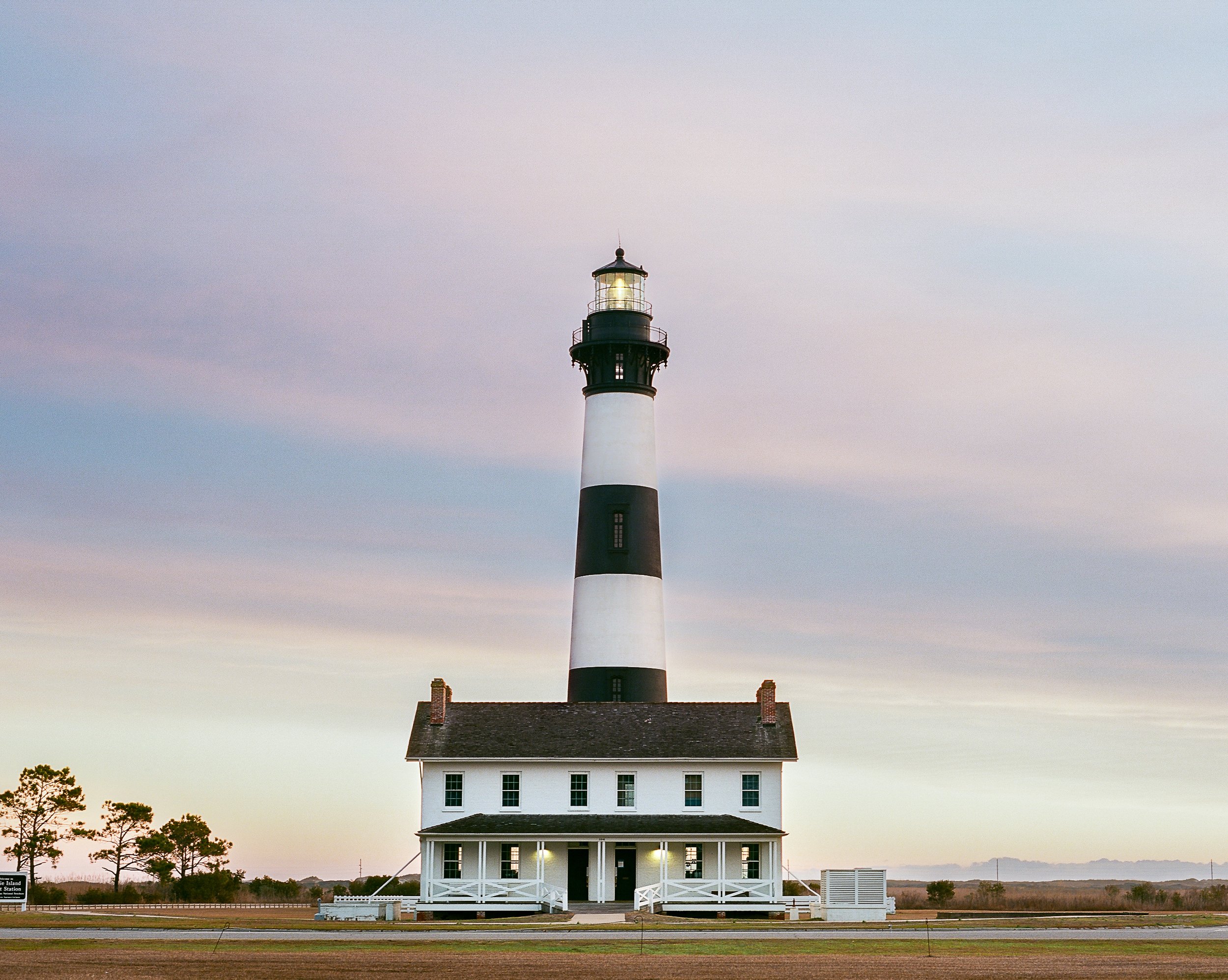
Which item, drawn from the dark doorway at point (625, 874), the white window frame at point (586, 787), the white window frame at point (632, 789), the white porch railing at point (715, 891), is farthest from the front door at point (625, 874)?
the white window frame at point (586, 787)

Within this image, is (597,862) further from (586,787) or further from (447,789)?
(447,789)

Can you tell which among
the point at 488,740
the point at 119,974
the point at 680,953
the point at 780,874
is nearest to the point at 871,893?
the point at 780,874

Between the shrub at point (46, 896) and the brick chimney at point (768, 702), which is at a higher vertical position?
the brick chimney at point (768, 702)

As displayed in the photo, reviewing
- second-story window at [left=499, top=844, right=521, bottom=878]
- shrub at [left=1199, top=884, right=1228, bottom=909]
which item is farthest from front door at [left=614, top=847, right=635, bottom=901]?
shrub at [left=1199, top=884, right=1228, bottom=909]

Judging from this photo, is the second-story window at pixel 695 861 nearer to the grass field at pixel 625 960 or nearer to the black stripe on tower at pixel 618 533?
the black stripe on tower at pixel 618 533

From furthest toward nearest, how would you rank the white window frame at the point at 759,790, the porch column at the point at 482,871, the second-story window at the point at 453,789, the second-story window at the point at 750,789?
the second-story window at the point at 453,789 → the second-story window at the point at 750,789 → the white window frame at the point at 759,790 → the porch column at the point at 482,871

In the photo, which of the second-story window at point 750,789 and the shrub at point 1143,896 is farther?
the shrub at point 1143,896

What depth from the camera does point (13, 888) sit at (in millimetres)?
46500

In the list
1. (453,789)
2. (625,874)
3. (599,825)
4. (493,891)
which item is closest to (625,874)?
(625,874)

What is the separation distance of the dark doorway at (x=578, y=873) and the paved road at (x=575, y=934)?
1163 centimetres

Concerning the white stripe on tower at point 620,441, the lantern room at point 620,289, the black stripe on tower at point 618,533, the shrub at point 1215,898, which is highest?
the lantern room at point 620,289

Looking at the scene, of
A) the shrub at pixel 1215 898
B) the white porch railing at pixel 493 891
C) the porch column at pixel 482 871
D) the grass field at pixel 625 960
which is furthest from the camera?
the shrub at pixel 1215 898

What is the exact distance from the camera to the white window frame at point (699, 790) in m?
50.6

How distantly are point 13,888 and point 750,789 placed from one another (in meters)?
22.4
